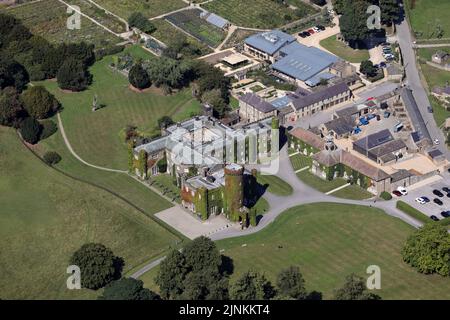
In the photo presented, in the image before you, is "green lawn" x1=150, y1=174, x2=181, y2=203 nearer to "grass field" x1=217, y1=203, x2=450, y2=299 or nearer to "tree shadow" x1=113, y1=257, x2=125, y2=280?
"grass field" x1=217, y1=203, x2=450, y2=299

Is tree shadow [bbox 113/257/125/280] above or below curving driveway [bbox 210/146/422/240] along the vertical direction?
above

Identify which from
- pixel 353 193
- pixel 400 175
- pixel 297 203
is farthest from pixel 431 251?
pixel 297 203

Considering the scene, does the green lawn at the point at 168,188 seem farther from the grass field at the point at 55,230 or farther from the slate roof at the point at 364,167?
the slate roof at the point at 364,167

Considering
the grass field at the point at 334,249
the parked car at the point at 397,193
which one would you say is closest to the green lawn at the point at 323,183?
the grass field at the point at 334,249

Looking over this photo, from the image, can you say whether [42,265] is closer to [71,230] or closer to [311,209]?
[71,230]

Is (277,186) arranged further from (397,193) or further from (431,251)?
(431,251)

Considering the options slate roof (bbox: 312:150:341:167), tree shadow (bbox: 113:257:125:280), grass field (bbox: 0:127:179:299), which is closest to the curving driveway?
slate roof (bbox: 312:150:341:167)
